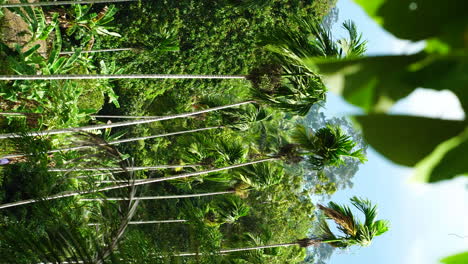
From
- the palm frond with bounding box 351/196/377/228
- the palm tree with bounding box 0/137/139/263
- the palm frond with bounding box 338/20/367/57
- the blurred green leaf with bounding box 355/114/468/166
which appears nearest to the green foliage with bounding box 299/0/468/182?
the blurred green leaf with bounding box 355/114/468/166

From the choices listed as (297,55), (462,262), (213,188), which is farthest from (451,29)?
(213,188)

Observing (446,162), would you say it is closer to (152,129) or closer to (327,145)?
(327,145)

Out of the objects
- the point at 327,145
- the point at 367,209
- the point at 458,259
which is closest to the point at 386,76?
the point at 458,259

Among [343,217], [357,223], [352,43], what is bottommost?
[343,217]

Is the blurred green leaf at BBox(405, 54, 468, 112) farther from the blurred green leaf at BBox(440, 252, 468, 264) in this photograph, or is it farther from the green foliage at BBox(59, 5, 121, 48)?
the green foliage at BBox(59, 5, 121, 48)

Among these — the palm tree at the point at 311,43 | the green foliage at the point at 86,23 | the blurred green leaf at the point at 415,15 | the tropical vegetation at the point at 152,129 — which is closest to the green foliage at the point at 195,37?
the tropical vegetation at the point at 152,129

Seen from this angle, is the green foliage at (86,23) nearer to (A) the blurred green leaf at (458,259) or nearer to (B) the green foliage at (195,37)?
(B) the green foliage at (195,37)

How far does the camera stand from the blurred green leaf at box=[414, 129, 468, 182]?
1.35 ft

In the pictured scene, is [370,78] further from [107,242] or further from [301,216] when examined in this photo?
[301,216]

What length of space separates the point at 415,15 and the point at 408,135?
5.3 inches

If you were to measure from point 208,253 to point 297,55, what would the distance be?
8.42ft

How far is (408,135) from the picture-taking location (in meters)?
0.41

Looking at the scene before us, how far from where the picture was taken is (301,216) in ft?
33.8

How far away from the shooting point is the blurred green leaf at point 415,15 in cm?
41
